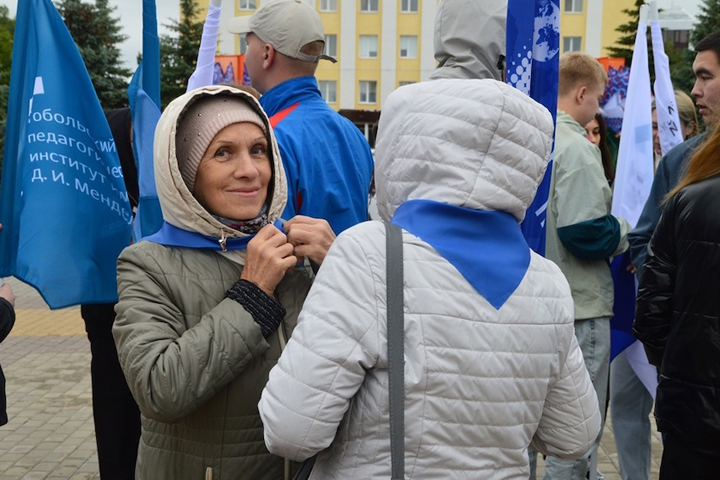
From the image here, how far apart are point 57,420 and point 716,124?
16.9ft

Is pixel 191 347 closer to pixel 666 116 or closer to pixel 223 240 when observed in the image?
pixel 223 240

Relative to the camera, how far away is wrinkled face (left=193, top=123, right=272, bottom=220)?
2.26 meters

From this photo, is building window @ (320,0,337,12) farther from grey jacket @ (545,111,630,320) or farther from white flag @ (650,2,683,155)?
grey jacket @ (545,111,630,320)

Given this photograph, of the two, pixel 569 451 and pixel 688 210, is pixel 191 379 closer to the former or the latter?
pixel 569 451

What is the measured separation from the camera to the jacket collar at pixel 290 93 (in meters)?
3.41

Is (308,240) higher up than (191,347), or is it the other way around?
(308,240)

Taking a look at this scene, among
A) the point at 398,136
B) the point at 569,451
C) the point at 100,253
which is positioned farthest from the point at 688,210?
the point at 100,253

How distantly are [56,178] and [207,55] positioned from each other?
1.37m

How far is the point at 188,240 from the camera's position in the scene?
220 cm

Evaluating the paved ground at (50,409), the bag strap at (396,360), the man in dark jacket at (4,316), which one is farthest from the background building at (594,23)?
the bag strap at (396,360)

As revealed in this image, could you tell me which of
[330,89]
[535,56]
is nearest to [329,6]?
[330,89]

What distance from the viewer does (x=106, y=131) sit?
137 inches

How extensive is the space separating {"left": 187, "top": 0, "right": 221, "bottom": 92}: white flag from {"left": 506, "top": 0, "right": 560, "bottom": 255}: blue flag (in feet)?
6.56

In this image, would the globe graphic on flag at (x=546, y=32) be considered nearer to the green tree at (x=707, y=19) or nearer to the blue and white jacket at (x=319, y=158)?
the blue and white jacket at (x=319, y=158)
